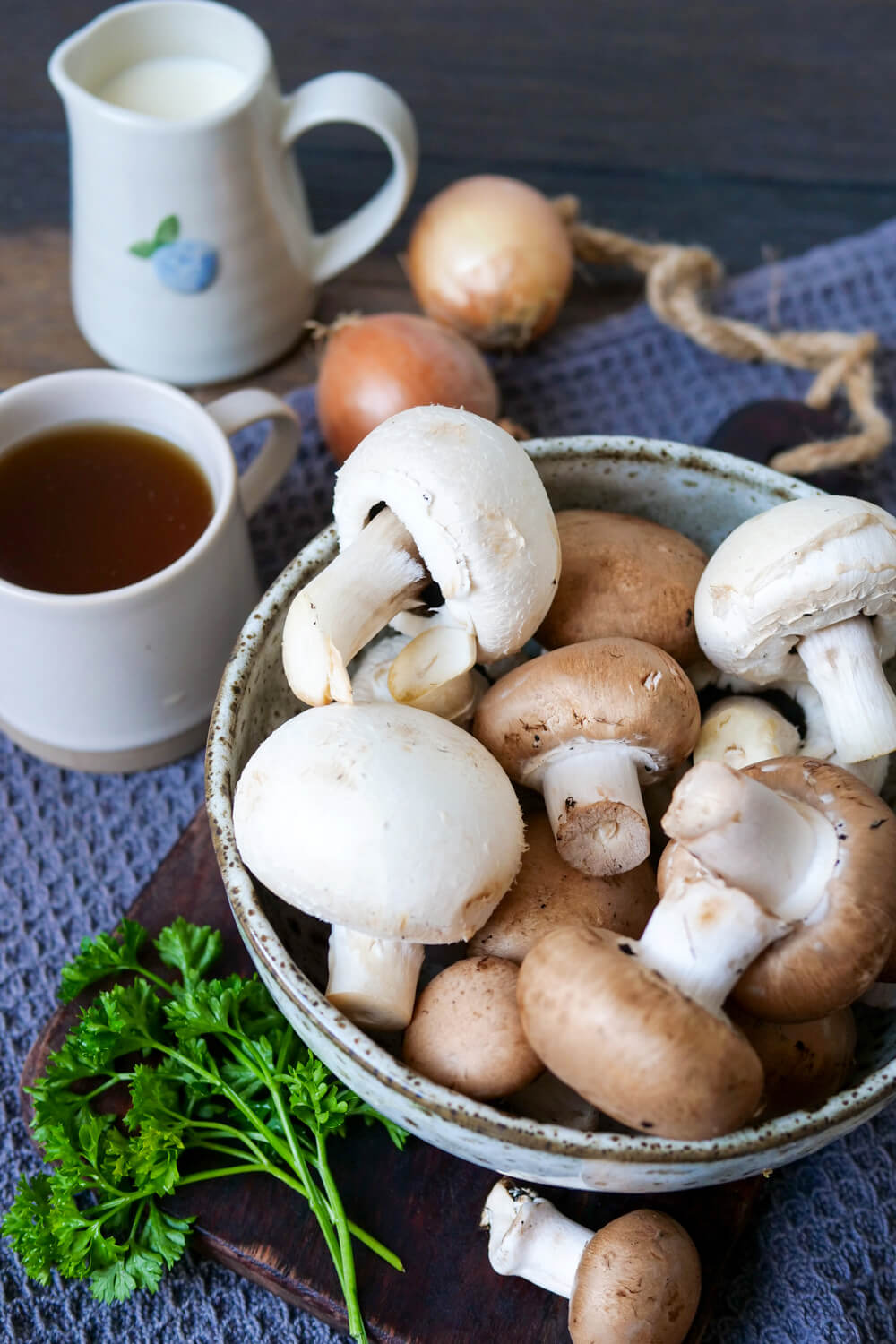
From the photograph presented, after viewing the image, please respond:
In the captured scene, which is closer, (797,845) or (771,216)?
(797,845)

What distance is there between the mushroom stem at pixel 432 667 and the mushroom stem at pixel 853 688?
0.71 ft

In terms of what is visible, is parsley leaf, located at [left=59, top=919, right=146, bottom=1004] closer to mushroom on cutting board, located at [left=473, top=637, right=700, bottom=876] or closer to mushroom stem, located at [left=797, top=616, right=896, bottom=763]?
mushroom on cutting board, located at [left=473, top=637, right=700, bottom=876]

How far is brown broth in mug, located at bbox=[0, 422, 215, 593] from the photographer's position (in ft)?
3.25

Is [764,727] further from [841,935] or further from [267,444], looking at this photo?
[267,444]

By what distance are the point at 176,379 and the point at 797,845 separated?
2.89 feet

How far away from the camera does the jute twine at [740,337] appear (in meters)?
1.20

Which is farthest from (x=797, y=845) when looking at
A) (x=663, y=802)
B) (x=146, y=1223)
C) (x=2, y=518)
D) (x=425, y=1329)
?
(x=2, y=518)

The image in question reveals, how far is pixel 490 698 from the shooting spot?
2.50ft

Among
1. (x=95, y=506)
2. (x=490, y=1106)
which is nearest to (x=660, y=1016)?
(x=490, y=1106)

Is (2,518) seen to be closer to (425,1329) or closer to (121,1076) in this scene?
(121,1076)

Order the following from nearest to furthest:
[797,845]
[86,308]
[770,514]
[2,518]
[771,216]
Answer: [797,845], [770,514], [2,518], [86,308], [771,216]

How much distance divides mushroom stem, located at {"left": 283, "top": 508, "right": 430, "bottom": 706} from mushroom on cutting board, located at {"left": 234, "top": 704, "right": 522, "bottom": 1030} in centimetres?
3

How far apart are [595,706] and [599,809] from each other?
0.20ft

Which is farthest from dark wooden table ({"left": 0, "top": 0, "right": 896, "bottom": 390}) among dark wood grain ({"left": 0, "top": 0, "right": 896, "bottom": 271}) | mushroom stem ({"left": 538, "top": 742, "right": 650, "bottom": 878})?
mushroom stem ({"left": 538, "top": 742, "right": 650, "bottom": 878})
